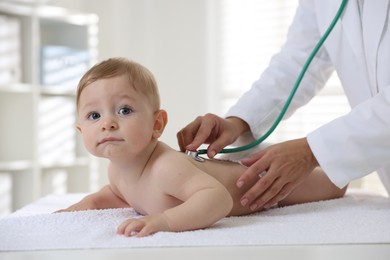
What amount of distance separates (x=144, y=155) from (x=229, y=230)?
0.30m

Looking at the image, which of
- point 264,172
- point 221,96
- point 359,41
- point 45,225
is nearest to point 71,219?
point 45,225

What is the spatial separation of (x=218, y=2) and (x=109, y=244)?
3.29 metres

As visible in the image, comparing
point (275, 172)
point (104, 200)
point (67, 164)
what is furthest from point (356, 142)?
point (67, 164)

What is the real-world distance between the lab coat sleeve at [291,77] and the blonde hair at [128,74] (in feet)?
1.43

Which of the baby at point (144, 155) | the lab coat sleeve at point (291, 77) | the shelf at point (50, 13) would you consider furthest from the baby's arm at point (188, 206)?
the shelf at point (50, 13)

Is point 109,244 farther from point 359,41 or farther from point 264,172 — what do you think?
point 359,41

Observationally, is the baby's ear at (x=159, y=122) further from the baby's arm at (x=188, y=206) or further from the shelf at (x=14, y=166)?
the shelf at (x=14, y=166)

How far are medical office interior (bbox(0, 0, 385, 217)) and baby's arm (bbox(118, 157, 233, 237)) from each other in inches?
89.8

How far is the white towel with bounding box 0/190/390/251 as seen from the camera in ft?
2.81

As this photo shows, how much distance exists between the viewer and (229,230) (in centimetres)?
97

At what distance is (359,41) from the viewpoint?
4.45 ft

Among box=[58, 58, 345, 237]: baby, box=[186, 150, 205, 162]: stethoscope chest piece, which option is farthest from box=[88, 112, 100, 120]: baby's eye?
box=[186, 150, 205, 162]: stethoscope chest piece

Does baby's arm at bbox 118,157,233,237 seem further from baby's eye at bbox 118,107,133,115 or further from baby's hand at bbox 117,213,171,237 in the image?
baby's eye at bbox 118,107,133,115

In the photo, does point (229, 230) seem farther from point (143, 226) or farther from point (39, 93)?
point (39, 93)
